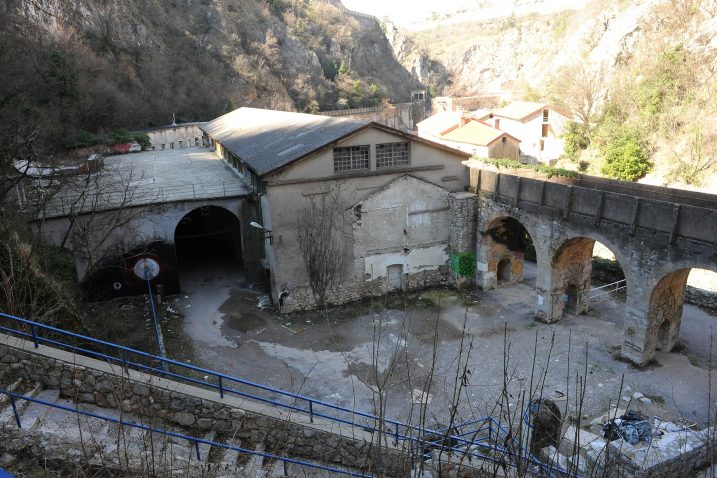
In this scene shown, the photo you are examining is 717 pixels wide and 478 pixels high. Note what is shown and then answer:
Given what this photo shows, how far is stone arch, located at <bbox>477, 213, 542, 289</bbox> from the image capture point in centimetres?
2042

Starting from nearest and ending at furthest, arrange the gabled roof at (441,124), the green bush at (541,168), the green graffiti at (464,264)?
1. the green graffiti at (464,264)
2. the green bush at (541,168)
3. the gabled roof at (441,124)

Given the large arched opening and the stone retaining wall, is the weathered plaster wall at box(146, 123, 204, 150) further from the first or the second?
the stone retaining wall

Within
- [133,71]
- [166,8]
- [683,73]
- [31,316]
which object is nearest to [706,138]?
[683,73]

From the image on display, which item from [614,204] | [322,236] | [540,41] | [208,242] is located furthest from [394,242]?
[540,41]

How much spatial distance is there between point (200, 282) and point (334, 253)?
711 centimetres

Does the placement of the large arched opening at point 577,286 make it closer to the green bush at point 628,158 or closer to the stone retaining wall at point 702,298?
the stone retaining wall at point 702,298

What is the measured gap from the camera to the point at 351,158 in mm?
19000

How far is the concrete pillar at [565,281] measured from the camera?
17781 mm

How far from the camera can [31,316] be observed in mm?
9953

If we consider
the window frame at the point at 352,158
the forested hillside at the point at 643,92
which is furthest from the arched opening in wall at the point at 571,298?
the forested hillside at the point at 643,92

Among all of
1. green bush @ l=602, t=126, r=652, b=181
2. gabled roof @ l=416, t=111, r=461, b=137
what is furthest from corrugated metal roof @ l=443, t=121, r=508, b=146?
green bush @ l=602, t=126, r=652, b=181

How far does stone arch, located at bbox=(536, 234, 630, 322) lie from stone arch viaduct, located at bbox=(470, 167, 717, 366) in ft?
0.12

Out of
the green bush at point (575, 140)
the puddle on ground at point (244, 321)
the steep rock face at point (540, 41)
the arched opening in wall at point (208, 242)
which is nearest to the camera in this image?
the puddle on ground at point (244, 321)

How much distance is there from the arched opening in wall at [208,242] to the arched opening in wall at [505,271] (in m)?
12.2
